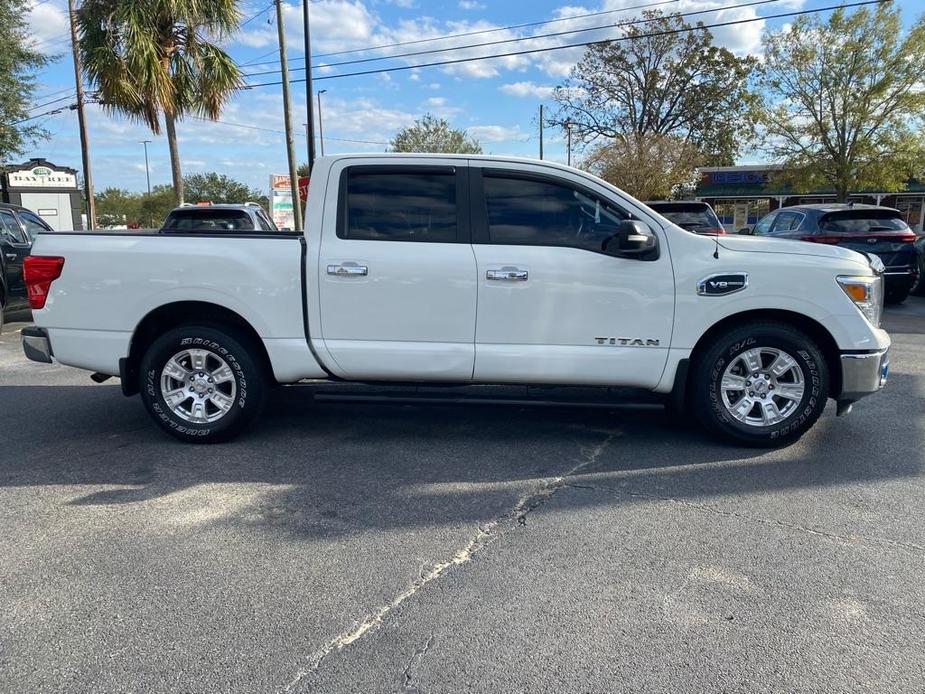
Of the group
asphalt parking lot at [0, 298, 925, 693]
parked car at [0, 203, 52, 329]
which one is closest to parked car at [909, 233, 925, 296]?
asphalt parking lot at [0, 298, 925, 693]

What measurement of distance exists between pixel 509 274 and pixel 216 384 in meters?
2.24

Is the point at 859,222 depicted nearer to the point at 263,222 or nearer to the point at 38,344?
the point at 263,222

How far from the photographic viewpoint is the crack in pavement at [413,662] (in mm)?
2518

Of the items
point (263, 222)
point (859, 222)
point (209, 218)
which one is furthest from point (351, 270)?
point (859, 222)

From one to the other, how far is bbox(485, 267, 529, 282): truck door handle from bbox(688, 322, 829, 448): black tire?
137cm

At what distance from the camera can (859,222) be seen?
12.4 m

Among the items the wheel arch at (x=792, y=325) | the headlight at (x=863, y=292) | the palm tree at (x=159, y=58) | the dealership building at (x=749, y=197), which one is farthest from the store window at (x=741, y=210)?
the wheel arch at (x=792, y=325)

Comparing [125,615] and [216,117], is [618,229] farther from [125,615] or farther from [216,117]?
[216,117]

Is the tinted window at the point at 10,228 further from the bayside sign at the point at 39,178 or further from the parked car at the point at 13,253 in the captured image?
the bayside sign at the point at 39,178

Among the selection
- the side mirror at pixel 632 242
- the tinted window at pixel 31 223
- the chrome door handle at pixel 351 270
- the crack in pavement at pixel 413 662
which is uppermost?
the tinted window at pixel 31 223

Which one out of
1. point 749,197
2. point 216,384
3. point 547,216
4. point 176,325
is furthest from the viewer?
point 749,197

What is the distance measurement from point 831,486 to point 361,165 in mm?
3723

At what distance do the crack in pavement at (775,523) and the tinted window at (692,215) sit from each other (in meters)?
8.81

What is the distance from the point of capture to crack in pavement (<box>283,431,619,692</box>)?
2730 mm
